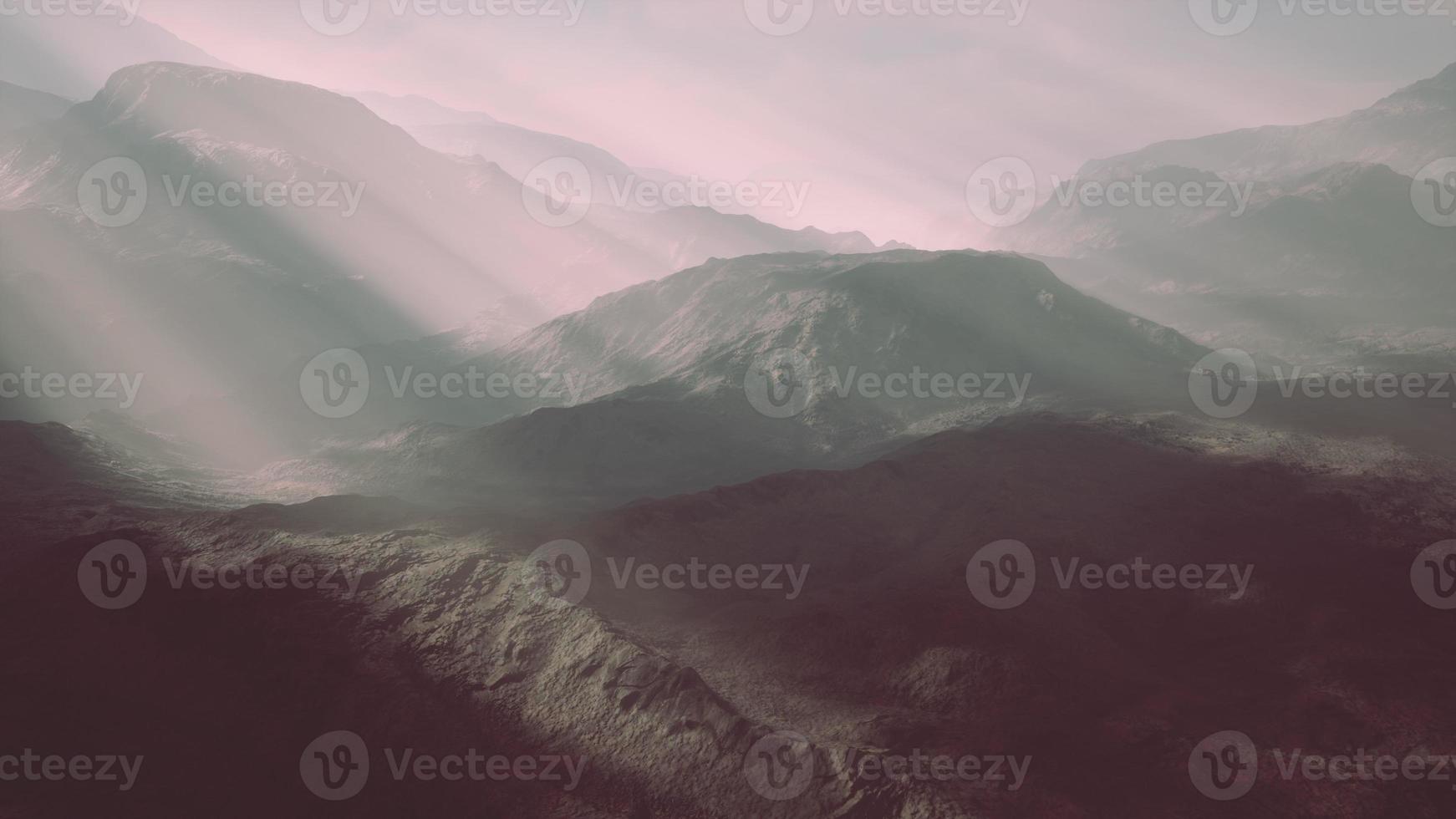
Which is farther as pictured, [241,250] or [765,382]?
[241,250]

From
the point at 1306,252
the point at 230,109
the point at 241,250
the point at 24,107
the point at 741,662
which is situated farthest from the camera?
the point at 24,107

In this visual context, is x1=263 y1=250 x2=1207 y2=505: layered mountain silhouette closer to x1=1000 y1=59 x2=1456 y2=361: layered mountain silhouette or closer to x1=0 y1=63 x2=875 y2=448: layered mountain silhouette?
x1=0 y1=63 x2=875 y2=448: layered mountain silhouette

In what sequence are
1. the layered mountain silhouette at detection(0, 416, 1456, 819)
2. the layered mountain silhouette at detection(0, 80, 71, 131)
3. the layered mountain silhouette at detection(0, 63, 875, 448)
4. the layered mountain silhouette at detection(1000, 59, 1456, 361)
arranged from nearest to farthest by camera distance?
the layered mountain silhouette at detection(0, 416, 1456, 819)
the layered mountain silhouette at detection(1000, 59, 1456, 361)
the layered mountain silhouette at detection(0, 63, 875, 448)
the layered mountain silhouette at detection(0, 80, 71, 131)

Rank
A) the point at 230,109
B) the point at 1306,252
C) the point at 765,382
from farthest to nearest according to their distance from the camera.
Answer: the point at 230,109 < the point at 1306,252 < the point at 765,382

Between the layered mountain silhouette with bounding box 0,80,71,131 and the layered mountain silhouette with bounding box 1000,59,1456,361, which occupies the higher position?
the layered mountain silhouette with bounding box 0,80,71,131

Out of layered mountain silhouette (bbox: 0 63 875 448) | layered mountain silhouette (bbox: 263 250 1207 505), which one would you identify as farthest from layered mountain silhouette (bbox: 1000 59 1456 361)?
layered mountain silhouette (bbox: 0 63 875 448)

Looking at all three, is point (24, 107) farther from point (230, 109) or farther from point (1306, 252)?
point (1306, 252)

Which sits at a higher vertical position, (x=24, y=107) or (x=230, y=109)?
(x=24, y=107)

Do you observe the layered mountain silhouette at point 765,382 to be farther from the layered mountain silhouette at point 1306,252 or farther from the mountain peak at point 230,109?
the mountain peak at point 230,109

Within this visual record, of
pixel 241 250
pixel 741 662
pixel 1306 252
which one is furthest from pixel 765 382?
pixel 241 250

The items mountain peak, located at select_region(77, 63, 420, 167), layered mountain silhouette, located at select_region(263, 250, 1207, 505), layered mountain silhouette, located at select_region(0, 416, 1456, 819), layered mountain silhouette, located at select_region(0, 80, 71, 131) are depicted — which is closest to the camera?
layered mountain silhouette, located at select_region(0, 416, 1456, 819)

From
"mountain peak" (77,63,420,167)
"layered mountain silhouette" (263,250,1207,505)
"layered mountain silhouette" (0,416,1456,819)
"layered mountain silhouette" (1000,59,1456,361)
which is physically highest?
"mountain peak" (77,63,420,167)

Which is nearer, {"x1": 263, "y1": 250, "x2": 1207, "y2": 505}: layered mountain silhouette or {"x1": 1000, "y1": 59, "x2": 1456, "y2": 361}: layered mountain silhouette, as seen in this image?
{"x1": 263, "y1": 250, "x2": 1207, "y2": 505}: layered mountain silhouette

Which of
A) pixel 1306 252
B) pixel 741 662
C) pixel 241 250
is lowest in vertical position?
pixel 741 662
